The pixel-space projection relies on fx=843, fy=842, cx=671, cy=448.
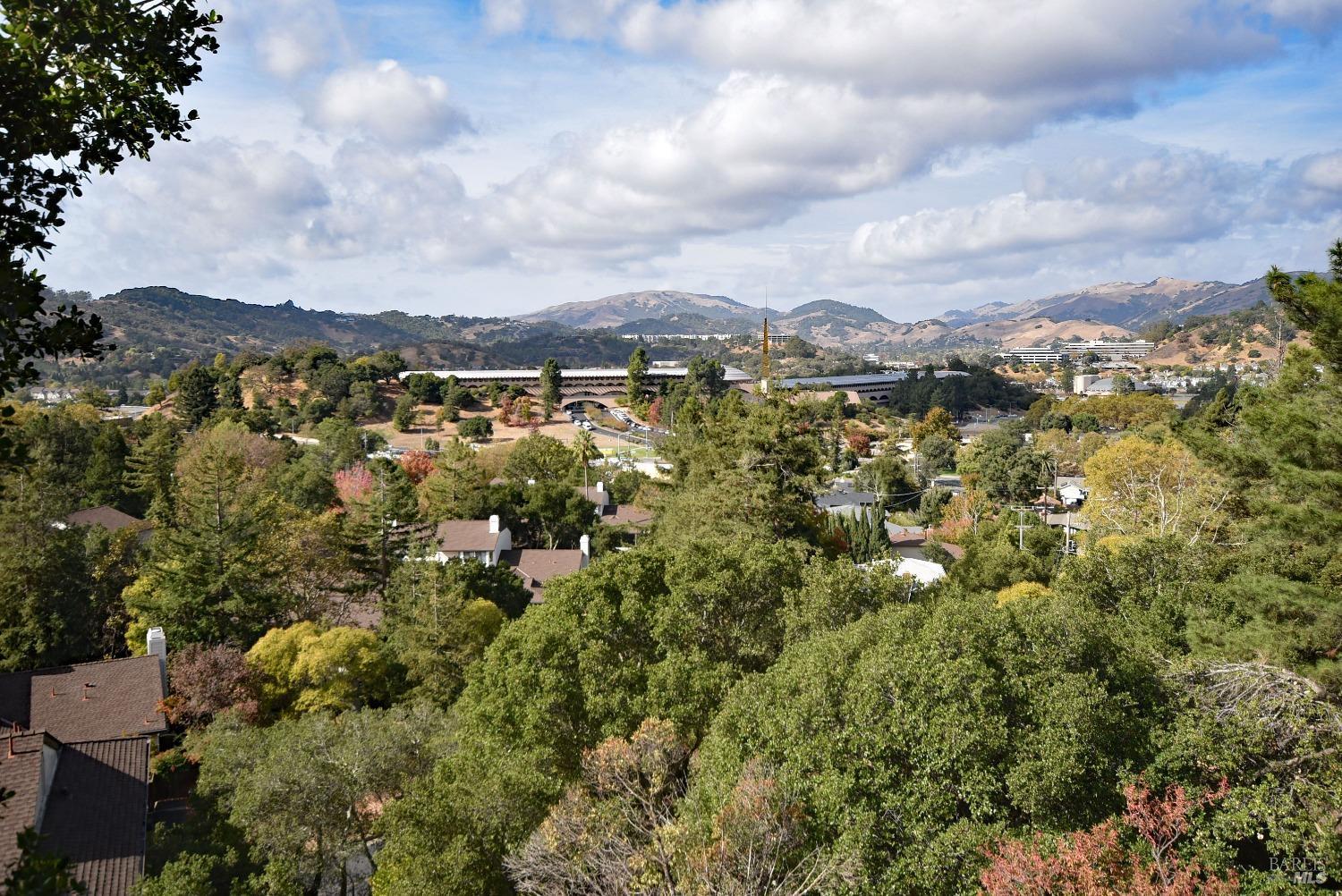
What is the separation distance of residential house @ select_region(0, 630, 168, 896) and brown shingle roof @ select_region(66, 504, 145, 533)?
51.3ft

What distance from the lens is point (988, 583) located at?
2116 centimetres

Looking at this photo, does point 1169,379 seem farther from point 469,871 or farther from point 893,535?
point 469,871

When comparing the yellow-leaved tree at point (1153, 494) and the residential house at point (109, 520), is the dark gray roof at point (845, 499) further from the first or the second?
the residential house at point (109, 520)

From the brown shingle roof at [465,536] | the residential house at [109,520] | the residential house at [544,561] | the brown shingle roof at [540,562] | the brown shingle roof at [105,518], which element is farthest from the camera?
the brown shingle roof at [465,536]

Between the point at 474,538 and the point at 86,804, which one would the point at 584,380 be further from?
the point at 86,804

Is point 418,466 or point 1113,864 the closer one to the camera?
point 1113,864

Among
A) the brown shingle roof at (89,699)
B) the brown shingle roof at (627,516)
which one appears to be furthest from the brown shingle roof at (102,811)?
the brown shingle roof at (627,516)

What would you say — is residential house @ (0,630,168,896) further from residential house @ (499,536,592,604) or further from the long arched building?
the long arched building

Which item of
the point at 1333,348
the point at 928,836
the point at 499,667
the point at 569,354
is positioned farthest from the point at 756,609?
the point at 569,354

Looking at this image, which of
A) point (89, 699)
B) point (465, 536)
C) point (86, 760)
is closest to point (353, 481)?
point (465, 536)

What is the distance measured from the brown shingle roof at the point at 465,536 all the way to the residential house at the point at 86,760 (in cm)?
1434

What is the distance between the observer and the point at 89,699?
582 inches

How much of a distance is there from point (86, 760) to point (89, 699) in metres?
3.11

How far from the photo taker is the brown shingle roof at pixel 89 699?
45.9ft
